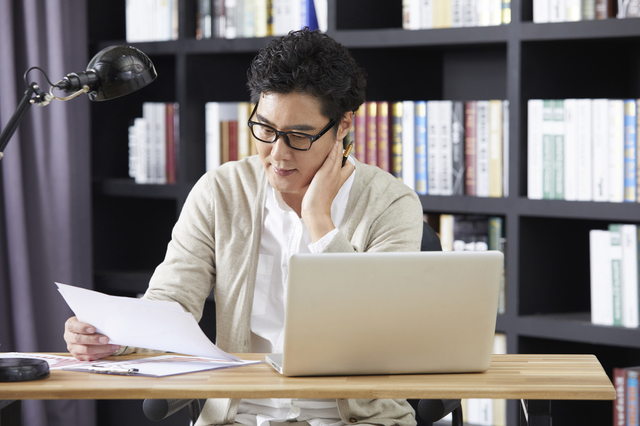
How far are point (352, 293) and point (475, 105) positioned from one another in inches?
48.3

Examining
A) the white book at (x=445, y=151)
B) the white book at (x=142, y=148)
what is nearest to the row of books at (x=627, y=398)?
the white book at (x=445, y=151)

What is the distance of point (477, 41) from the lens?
2.15m

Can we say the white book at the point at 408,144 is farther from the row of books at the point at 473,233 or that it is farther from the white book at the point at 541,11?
the white book at the point at 541,11

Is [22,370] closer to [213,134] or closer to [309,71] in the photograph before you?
[309,71]

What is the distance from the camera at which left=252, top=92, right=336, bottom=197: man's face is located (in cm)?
154

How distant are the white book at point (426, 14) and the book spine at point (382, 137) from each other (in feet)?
0.82

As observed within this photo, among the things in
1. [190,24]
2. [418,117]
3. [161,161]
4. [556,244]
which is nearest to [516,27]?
[418,117]

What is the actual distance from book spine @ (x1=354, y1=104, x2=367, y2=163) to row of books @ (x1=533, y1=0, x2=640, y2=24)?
22.0 inches

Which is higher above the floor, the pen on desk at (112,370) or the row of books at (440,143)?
the row of books at (440,143)

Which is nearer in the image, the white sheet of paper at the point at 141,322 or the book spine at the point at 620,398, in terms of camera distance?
the white sheet of paper at the point at 141,322

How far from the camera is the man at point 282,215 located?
154 centimetres

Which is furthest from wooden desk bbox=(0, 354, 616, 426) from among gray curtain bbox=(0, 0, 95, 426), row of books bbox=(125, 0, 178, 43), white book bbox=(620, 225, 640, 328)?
row of books bbox=(125, 0, 178, 43)

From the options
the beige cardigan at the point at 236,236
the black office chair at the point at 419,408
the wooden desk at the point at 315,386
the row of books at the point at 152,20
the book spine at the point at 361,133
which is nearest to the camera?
the wooden desk at the point at 315,386

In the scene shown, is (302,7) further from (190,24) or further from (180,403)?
(180,403)
